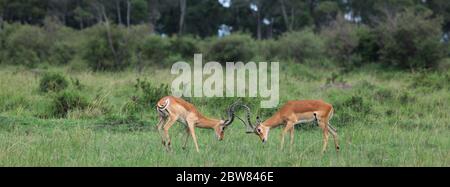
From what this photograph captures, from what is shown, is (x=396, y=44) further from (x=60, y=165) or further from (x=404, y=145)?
(x=60, y=165)

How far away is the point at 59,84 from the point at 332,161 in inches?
322

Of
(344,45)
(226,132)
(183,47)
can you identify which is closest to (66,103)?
(226,132)

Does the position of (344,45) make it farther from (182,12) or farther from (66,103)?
(182,12)

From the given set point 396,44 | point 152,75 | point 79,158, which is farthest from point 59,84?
point 396,44

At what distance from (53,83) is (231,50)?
1118 cm

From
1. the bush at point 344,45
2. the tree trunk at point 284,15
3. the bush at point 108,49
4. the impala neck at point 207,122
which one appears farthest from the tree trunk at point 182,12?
the impala neck at point 207,122

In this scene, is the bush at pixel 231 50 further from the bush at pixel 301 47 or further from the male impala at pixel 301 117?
the male impala at pixel 301 117

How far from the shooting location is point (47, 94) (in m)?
12.2

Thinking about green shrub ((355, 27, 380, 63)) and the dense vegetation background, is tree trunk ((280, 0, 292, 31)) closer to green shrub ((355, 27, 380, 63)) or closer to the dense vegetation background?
the dense vegetation background

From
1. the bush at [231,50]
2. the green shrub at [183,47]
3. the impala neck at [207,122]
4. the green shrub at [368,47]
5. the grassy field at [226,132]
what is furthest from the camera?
the green shrub at [183,47]

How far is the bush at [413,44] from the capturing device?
19906 millimetres

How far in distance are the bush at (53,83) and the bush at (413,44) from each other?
37.0ft

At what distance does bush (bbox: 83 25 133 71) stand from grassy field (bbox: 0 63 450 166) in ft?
13.7

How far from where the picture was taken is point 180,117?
24.9ft
